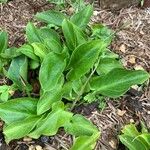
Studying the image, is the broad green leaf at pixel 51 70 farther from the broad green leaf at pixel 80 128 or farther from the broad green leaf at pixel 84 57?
the broad green leaf at pixel 80 128

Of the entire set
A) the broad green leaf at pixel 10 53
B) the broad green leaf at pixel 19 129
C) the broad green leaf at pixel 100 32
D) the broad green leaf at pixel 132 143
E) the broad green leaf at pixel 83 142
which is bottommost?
the broad green leaf at pixel 132 143

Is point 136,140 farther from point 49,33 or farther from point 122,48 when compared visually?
point 49,33

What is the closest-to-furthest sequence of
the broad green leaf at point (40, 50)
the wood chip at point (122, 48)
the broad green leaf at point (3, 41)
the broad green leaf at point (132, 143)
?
the broad green leaf at point (132, 143) < the broad green leaf at point (40, 50) < the broad green leaf at point (3, 41) < the wood chip at point (122, 48)

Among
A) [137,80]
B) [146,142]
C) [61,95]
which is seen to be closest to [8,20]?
[61,95]

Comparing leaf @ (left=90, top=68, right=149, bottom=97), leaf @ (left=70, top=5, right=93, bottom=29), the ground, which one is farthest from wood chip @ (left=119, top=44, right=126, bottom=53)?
leaf @ (left=90, top=68, right=149, bottom=97)

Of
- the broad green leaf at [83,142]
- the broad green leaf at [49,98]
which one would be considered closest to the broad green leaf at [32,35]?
the broad green leaf at [49,98]

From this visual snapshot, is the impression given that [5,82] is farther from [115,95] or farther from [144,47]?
[144,47]
